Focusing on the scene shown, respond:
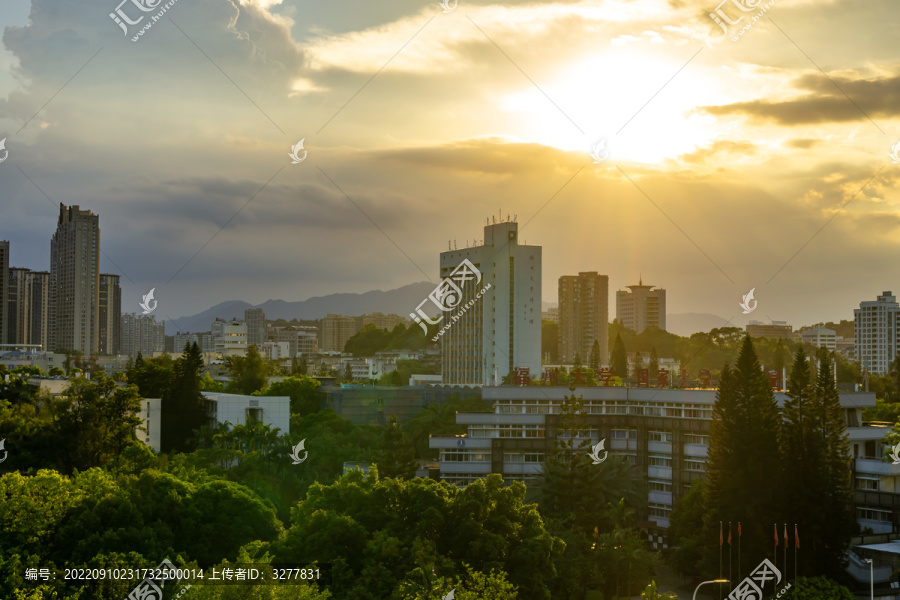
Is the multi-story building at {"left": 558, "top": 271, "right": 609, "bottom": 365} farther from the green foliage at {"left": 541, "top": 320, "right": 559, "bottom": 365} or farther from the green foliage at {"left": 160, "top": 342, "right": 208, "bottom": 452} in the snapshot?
the green foliage at {"left": 160, "top": 342, "right": 208, "bottom": 452}

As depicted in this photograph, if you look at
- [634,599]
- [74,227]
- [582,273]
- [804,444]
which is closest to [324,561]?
[634,599]

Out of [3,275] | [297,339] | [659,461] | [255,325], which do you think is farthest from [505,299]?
[255,325]

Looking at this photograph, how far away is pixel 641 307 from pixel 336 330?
44950 mm

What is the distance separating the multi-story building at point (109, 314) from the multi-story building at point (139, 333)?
11.4 m

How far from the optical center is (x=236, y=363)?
5347 centimetres

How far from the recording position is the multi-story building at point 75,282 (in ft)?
236

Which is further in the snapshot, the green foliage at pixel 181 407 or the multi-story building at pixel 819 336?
the multi-story building at pixel 819 336

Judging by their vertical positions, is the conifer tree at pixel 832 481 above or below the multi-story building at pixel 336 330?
below

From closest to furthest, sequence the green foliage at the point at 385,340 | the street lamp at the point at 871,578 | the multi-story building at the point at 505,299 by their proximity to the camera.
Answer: the street lamp at the point at 871,578
the multi-story building at the point at 505,299
the green foliage at the point at 385,340

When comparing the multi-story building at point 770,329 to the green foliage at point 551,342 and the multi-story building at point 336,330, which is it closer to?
the green foliage at point 551,342

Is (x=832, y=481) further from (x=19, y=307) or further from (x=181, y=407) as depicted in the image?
(x=19, y=307)

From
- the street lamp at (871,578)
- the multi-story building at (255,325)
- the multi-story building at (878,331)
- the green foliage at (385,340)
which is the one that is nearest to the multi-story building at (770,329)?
the multi-story building at (878,331)

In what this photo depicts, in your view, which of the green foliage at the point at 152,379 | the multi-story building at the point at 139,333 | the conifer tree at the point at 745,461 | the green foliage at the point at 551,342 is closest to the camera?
the conifer tree at the point at 745,461

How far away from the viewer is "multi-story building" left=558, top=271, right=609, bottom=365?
302 ft
